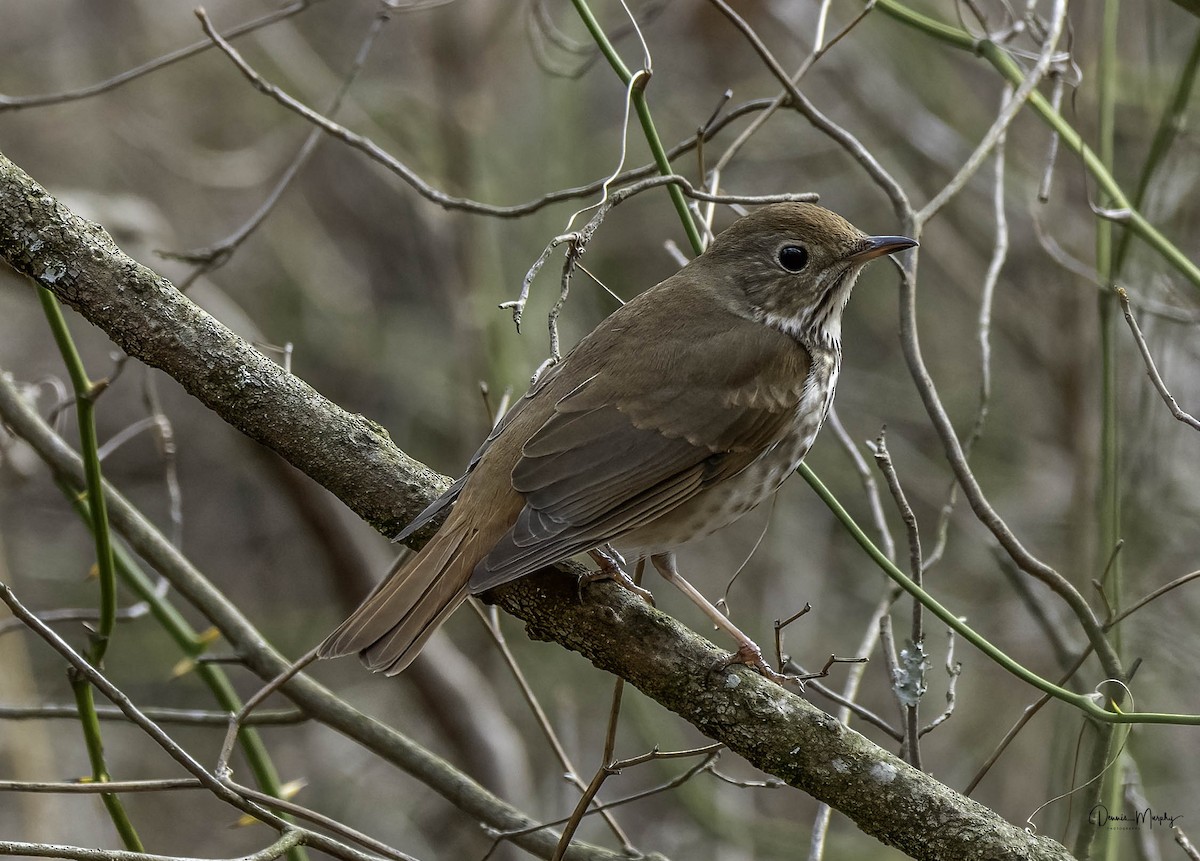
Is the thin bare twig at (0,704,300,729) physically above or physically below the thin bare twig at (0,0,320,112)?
below

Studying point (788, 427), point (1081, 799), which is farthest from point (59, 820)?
point (1081, 799)

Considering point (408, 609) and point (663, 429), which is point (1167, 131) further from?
point (408, 609)

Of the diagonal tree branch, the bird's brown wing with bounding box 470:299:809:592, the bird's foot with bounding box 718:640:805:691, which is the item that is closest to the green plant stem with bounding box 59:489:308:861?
the diagonal tree branch

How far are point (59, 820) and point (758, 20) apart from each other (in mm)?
5069

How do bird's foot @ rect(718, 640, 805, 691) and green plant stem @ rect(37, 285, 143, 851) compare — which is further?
green plant stem @ rect(37, 285, 143, 851)

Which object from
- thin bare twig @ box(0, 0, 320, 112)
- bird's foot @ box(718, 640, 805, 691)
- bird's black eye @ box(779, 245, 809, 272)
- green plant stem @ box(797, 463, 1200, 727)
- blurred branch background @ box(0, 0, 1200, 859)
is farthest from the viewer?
blurred branch background @ box(0, 0, 1200, 859)

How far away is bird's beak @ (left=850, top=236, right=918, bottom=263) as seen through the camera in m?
3.17

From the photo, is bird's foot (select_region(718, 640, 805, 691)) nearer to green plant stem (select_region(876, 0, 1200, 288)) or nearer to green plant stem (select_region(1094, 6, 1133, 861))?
green plant stem (select_region(1094, 6, 1133, 861))

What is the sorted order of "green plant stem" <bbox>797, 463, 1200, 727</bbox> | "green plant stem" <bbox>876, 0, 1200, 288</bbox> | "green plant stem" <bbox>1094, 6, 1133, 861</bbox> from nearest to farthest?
"green plant stem" <bbox>797, 463, 1200, 727</bbox>
"green plant stem" <bbox>1094, 6, 1133, 861</bbox>
"green plant stem" <bbox>876, 0, 1200, 288</bbox>

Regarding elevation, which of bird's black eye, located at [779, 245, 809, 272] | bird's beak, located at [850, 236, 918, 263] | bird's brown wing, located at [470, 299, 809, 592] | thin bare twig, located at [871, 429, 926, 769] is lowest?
thin bare twig, located at [871, 429, 926, 769]

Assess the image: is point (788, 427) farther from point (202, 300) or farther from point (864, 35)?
point (864, 35)

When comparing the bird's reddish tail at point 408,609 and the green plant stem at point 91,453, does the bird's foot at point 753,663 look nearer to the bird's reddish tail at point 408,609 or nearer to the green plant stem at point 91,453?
the bird's reddish tail at point 408,609

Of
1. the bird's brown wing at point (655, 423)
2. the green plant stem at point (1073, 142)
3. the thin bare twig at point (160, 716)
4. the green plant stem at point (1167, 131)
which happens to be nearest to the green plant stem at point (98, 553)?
the thin bare twig at point (160, 716)
